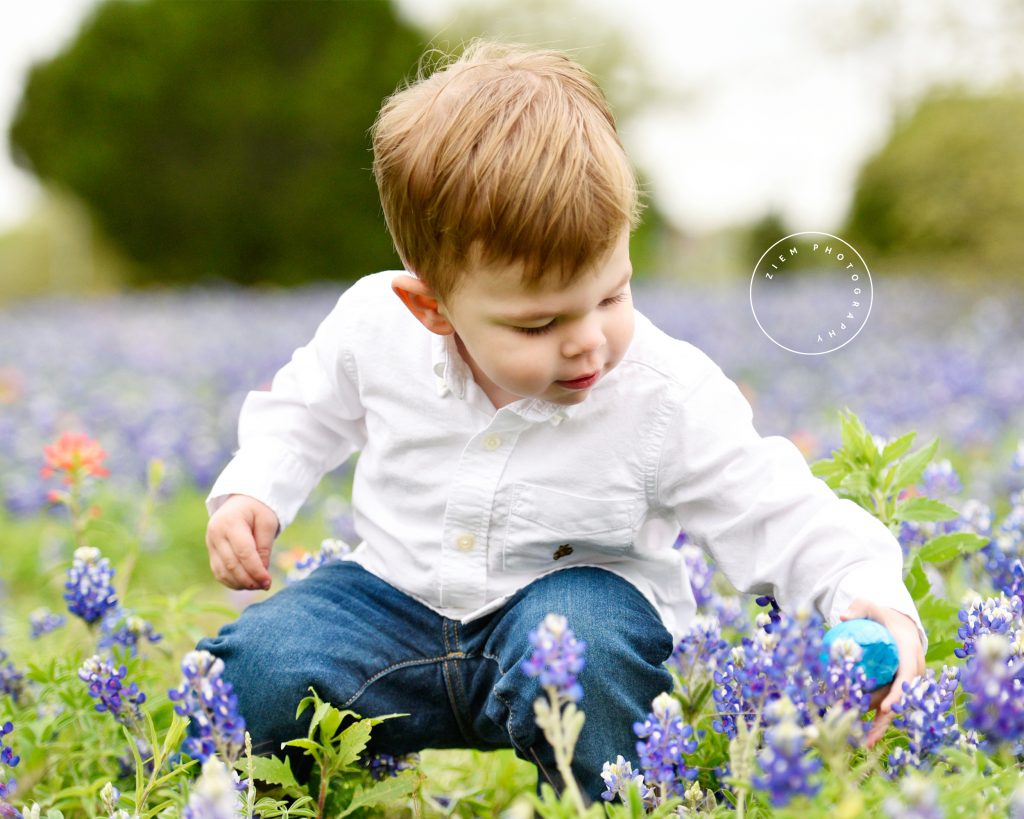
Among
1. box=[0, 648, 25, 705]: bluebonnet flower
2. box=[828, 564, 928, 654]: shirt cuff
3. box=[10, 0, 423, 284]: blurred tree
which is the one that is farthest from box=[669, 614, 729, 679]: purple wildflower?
box=[10, 0, 423, 284]: blurred tree

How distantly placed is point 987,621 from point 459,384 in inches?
37.4

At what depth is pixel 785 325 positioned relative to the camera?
29.5 feet

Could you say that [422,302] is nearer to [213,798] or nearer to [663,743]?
[663,743]

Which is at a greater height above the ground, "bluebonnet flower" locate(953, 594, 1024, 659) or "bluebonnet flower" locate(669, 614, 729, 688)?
"bluebonnet flower" locate(953, 594, 1024, 659)

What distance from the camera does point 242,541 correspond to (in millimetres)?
2164

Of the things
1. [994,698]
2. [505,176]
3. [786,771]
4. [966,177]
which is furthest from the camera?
[966,177]

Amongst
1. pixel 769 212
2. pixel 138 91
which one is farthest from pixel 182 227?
pixel 769 212

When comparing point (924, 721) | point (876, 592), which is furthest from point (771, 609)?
point (924, 721)

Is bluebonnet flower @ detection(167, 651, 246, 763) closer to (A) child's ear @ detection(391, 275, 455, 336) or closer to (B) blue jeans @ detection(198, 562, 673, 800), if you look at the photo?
(B) blue jeans @ detection(198, 562, 673, 800)

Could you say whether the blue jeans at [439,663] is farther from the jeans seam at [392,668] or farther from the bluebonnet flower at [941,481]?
the bluebonnet flower at [941,481]

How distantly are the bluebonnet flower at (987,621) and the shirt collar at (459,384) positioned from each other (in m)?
0.71

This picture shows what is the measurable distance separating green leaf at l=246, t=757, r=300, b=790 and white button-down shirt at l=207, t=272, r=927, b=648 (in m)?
0.44

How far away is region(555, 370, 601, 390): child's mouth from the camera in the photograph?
190 cm

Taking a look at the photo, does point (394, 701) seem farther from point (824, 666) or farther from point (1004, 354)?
point (1004, 354)
